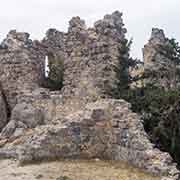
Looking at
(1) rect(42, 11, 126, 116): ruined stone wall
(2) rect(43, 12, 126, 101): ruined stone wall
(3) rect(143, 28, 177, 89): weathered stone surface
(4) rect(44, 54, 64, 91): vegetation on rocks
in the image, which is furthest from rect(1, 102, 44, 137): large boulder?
(3) rect(143, 28, 177, 89): weathered stone surface

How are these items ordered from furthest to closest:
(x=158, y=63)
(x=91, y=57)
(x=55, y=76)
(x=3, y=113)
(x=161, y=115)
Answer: (x=55, y=76), (x=158, y=63), (x=3, y=113), (x=91, y=57), (x=161, y=115)

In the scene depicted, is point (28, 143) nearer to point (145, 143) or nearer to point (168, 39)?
point (145, 143)

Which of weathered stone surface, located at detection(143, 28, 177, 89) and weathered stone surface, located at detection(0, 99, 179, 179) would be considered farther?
weathered stone surface, located at detection(143, 28, 177, 89)

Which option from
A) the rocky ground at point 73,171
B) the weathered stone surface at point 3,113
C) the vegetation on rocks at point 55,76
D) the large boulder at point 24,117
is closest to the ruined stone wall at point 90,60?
the large boulder at point 24,117

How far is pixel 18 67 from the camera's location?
1266 inches

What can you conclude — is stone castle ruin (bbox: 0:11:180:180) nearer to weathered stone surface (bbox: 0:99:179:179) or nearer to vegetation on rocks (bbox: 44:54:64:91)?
weathered stone surface (bbox: 0:99:179:179)

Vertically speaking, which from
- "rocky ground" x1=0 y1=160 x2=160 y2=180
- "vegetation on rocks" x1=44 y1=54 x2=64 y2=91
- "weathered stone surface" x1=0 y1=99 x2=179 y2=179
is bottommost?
"rocky ground" x1=0 y1=160 x2=160 y2=180

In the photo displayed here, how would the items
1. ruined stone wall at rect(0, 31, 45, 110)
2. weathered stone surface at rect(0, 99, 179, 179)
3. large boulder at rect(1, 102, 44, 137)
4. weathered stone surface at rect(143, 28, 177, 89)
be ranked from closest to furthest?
weathered stone surface at rect(0, 99, 179, 179) → large boulder at rect(1, 102, 44, 137) → weathered stone surface at rect(143, 28, 177, 89) → ruined stone wall at rect(0, 31, 45, 110)

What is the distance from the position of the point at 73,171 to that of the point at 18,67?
12.6 metres

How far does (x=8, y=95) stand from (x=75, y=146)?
10.0 metres

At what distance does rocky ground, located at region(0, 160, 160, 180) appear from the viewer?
66.4 feet

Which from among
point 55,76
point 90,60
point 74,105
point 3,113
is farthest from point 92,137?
point 55,76

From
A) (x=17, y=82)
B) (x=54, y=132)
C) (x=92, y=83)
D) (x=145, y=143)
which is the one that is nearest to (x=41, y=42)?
(x=17, y=82)

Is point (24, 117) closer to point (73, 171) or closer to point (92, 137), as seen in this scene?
point (92, 137)
